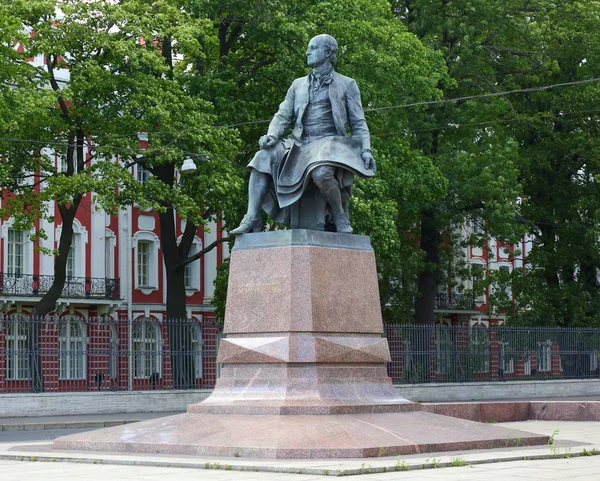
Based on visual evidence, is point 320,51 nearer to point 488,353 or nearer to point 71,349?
point 71,349

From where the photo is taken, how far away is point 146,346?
28.7 m

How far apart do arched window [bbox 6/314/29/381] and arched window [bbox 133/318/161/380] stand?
2784 millimetres

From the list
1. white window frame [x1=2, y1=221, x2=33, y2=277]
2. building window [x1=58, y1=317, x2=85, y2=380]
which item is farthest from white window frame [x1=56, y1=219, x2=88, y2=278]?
building window [x1=58, y1=317, x2=85, y2=380]

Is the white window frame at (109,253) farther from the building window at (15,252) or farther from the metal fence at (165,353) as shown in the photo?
the metal fence at (165,353)

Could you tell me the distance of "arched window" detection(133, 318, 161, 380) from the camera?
28.3 meters

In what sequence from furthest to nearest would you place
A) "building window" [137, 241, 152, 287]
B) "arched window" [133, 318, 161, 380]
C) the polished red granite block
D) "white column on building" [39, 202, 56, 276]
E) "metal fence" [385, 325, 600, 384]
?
"building window" [137, 241, 152, 287], "white column on building" [39, 202, 56, 276], "metal fence" [385, 325, 600, 384], "arched window" [133, 318, 161, 380], the polished red granite block

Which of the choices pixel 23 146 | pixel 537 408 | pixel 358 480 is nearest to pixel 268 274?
pixel 358 480

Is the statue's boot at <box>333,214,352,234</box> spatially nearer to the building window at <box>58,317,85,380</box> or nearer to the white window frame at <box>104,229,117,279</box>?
the building window at <box>58,317,85,380</box>

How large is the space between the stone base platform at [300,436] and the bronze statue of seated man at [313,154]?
8.91 ft

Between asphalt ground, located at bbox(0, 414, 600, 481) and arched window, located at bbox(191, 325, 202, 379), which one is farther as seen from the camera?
arched window, located at bbox(191, 325, 202, 379)

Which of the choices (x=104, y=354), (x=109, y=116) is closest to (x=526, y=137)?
(x=109, y=116)

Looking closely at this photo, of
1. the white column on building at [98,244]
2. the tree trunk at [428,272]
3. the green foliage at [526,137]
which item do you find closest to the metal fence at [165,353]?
the green foliage at [526,137]

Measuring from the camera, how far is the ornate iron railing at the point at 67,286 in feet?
143

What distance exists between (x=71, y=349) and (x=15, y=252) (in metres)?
18.2
